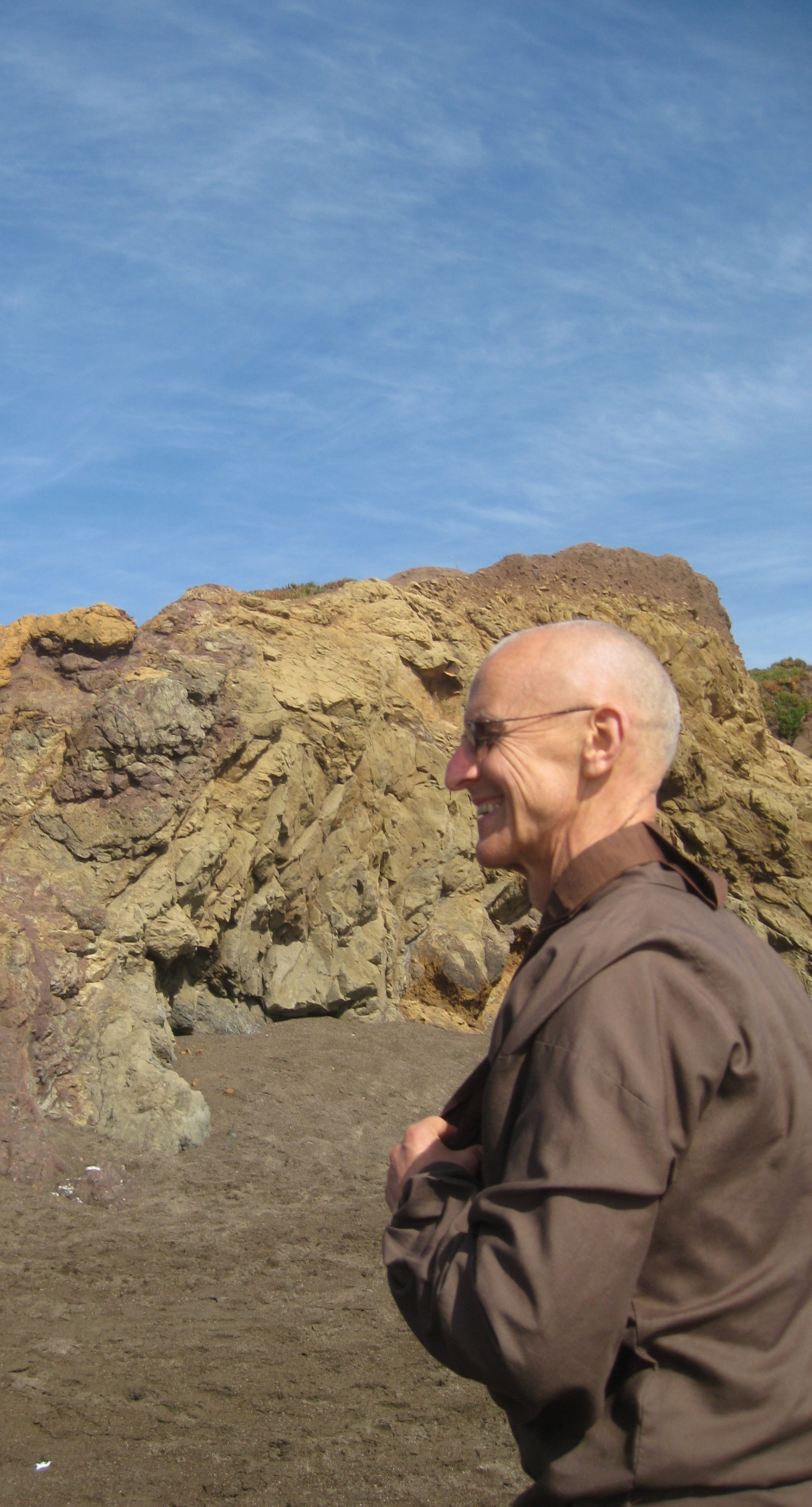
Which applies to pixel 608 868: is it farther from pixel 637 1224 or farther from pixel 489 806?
pixel 637 1224

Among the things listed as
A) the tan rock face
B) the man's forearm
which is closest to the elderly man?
the man's forearm

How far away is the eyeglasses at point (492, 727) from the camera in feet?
5.76

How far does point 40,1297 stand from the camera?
5383mm

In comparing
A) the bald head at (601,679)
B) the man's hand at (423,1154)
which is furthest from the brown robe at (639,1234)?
the bald head at (601,679)

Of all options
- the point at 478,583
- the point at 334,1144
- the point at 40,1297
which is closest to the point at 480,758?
the point at 40,1297

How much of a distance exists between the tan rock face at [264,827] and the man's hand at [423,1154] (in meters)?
5.72

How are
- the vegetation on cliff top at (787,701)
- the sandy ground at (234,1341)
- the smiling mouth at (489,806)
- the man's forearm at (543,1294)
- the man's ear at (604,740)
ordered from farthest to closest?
the vegetation on cliff top at (787,701) → the sandy ground at (234,1341) → the smiling mouth at (489,806) → the man's ear at (604,740) → the man's forearm at (543,1294)

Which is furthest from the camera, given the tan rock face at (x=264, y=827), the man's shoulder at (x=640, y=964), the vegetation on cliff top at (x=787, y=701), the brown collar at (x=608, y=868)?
the vegetation on cliff top at (x=787, y=701)

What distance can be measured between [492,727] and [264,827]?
8.41 metres

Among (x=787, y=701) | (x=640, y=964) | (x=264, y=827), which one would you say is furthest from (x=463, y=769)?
(x=787, y=701)

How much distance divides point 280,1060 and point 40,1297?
155 inches

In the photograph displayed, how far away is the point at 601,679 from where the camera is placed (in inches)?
69.1

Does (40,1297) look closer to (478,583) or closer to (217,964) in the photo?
(217,964)

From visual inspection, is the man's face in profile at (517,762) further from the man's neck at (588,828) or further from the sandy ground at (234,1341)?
the sandy ground at (234,1341)
